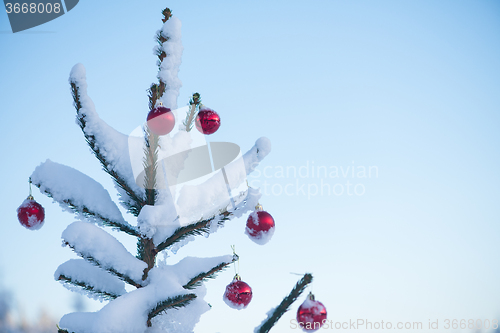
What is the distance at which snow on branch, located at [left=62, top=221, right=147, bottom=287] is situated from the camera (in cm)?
182

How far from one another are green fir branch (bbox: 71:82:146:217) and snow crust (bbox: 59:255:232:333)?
0.56m

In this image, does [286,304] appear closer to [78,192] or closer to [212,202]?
[212,202]

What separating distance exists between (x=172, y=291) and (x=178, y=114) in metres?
1.41

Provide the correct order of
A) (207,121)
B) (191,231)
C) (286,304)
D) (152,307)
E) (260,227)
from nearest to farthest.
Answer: (286,304)
(152,307)
(260,227)
(191,231)
(207,121)

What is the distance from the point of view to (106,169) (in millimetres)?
2139

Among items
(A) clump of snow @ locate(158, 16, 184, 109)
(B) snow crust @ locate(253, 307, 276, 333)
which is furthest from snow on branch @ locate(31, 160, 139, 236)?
(B) snow crust @ locate(253, 307, 276, 333)

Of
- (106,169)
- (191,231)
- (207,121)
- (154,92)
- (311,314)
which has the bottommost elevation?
(311,314)

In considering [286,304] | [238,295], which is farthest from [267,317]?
[238,295]

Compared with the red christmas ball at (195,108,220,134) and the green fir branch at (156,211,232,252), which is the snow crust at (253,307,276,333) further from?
the red christmas ball at (195,108,220,134)

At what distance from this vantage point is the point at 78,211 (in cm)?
211

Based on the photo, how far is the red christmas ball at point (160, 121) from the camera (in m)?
1.90

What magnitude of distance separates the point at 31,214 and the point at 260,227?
1.84 m

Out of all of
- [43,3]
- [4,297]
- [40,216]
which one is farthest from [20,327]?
[40,216]

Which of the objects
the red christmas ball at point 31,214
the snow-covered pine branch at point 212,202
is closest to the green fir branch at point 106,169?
the snow-covered pine branch at point 212,202
